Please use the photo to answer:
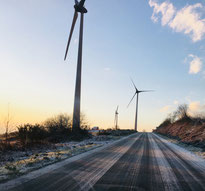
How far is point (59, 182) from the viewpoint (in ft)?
13.6

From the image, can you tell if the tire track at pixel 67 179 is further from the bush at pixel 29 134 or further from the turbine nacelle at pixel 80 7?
the turbine nacelle at pixel 80 7

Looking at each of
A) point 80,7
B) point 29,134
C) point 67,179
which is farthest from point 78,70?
point 67,179

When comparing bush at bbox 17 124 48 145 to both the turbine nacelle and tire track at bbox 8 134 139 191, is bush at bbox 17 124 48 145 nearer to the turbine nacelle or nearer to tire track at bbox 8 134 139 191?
tire track at bbox 8 134 139 191

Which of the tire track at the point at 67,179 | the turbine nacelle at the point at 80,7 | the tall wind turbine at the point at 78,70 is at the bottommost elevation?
the tire track at the point at 67,179

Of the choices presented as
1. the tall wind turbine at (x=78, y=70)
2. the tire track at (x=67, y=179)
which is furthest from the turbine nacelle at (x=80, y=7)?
the tire track at (x=67, y=179)

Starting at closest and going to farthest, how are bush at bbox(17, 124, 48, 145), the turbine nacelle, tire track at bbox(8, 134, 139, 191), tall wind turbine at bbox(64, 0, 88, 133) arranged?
tire track at bbox(8, 134, 139, 191) → bush at bbox(17, 124, 48, 145) → tall wind turbine at bbox(64, 0, 88, 133) → the turbine nacelle

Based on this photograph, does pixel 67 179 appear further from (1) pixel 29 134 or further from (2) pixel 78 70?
(2) pixel 78 70

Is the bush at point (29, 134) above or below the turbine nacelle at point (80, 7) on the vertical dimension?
below

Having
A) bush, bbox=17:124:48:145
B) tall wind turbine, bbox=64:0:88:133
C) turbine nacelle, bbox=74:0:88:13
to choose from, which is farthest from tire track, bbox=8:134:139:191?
turbine nacelle, bbox=74:0:88:13

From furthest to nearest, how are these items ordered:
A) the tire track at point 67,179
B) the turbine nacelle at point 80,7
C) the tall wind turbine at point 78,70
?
the turbine nacelle at point 80,7
the tall wind turbine at point 78,70
the tire track at point 67,179

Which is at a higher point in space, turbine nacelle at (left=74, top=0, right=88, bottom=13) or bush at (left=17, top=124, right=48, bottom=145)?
turbine nacelle at (left=74, top=0, right=88, bottom=13)

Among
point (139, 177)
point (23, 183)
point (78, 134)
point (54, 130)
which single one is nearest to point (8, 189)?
point (23, 183)

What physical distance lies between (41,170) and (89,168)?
1557mm

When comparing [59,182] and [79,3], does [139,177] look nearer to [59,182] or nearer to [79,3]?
[59,182]
